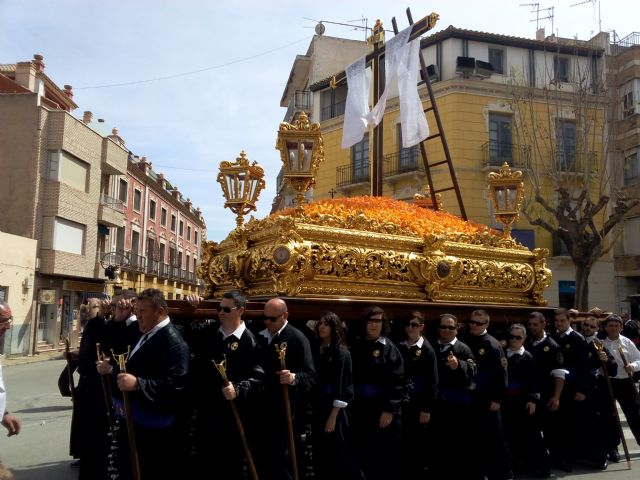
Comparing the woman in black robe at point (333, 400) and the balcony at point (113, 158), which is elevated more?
the balcony at point (113, 158)

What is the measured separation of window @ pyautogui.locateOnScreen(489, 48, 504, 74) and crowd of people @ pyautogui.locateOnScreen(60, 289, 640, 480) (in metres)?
16.4

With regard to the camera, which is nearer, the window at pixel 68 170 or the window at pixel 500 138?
the window at pixel 500 138

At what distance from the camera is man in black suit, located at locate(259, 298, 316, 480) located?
13.6 ft

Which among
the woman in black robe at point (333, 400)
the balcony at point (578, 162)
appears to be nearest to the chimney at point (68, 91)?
the balcony at point (578, 162)

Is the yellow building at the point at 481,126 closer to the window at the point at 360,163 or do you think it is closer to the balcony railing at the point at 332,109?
the window at the point at 360,163

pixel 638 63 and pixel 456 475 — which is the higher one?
pixel 638 63

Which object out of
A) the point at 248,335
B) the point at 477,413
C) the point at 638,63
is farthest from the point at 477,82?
the point at 248,335

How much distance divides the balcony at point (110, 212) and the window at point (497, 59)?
17.1m

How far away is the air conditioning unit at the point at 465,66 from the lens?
2022cm

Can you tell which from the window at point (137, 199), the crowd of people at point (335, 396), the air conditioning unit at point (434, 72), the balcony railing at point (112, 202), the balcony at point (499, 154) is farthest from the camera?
the window at point (137, 199)

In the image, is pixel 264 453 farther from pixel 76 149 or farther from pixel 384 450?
pixel 76 149

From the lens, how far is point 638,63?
2164 cm

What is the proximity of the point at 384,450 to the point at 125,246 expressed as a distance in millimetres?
28362

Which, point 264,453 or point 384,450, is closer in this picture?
point 264,453
